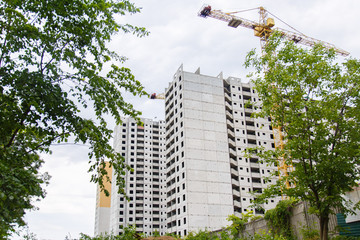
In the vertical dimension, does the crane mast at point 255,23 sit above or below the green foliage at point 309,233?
above

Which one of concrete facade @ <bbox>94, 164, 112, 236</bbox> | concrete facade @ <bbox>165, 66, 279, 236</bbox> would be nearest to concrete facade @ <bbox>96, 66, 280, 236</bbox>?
concrete facade @ <bbox>165, 66, 279, 236</bbox>

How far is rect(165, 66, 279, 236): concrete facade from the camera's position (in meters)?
62.4

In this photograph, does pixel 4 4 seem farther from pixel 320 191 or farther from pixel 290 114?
pixel 320 191

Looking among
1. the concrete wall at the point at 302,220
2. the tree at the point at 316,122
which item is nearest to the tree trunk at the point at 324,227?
the tree at the point at 316,122

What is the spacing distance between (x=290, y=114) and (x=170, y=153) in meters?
58.5

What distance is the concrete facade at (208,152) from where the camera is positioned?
6238 centimetres

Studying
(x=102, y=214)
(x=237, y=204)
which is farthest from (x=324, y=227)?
(x=102, y=214)

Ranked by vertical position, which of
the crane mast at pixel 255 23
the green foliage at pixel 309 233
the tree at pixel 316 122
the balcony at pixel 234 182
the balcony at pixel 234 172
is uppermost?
the crane mast at pixel 255 23

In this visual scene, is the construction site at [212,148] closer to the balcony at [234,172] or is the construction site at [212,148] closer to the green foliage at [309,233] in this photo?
the balcony at [234,172]

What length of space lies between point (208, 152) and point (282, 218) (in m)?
44.5

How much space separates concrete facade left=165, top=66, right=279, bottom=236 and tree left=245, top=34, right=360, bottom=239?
140 ft

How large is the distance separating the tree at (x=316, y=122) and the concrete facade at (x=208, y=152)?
4280 centimetres

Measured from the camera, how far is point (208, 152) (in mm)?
67312

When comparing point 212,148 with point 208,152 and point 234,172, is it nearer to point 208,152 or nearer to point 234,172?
point 208,152
